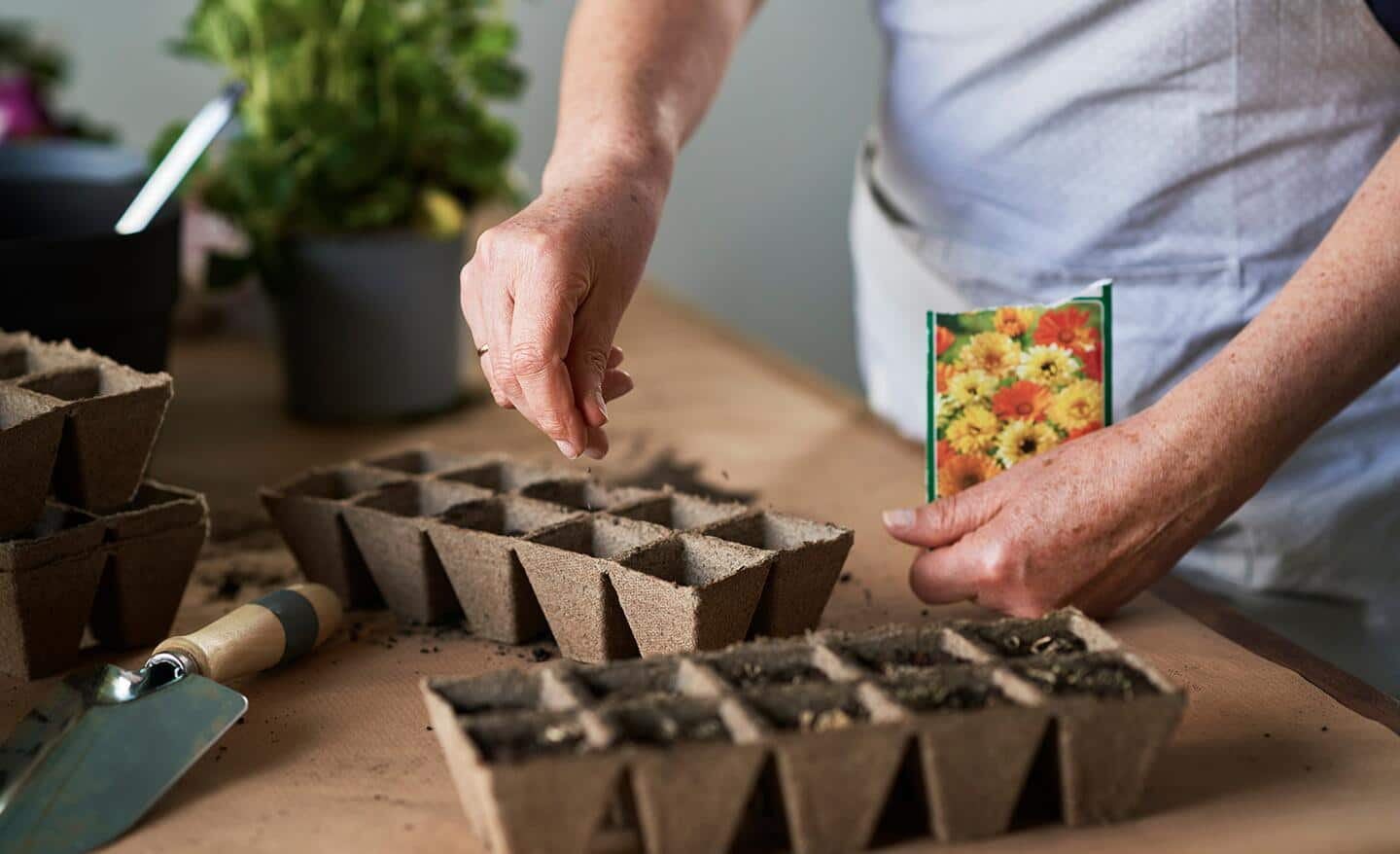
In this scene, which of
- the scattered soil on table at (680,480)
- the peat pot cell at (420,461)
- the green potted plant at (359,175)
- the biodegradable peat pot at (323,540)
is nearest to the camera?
the biodegradable peat pot at (323,540)

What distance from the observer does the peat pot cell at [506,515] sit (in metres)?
1.19

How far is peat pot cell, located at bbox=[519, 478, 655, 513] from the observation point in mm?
1244

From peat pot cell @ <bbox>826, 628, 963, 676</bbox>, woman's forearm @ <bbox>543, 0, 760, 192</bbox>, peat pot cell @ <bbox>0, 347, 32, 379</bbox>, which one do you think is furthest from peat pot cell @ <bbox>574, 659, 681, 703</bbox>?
peat pot cell @ <bbox>0, 347, 32, 379</bbox>

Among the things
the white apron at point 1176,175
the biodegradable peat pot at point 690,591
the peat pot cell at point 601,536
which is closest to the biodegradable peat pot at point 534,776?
the biodegradable peat pot at point 690,591

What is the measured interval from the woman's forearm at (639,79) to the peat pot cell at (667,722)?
59 cm

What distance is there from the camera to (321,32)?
1.78 metres

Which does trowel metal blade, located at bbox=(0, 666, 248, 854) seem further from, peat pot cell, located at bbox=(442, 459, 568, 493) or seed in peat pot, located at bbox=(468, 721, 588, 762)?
peat pot cell, located at bbox=(442, 459, 568, 493)

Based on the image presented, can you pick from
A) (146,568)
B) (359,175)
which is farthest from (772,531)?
(359,175)

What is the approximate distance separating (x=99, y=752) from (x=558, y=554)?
345mm

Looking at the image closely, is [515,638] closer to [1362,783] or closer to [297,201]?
[1362,783]

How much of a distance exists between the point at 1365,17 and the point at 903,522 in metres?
0.63

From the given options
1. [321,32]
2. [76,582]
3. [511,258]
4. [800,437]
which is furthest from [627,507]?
[321,32]

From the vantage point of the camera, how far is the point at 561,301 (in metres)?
1.10

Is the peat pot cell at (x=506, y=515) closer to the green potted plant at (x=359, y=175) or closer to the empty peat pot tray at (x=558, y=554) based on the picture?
the empty peat pot tray at (x=558, y=554)
